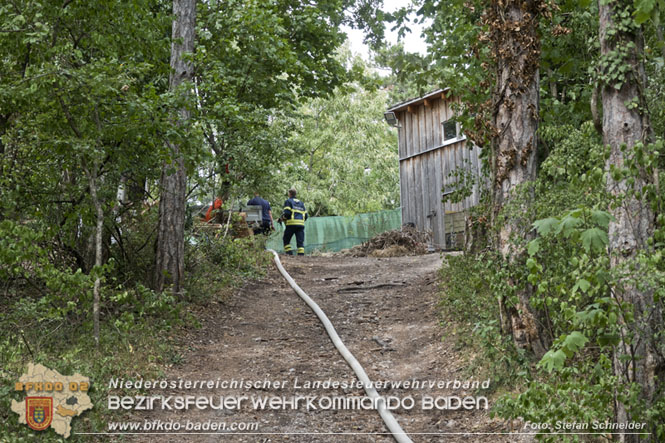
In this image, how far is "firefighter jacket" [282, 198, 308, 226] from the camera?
18609 millimetres

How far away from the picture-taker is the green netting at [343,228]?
1175 inches

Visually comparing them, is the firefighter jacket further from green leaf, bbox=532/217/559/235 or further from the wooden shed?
green leaf, bbox=532/217/559/235

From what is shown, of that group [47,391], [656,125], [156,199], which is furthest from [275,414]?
Result: [156,199]

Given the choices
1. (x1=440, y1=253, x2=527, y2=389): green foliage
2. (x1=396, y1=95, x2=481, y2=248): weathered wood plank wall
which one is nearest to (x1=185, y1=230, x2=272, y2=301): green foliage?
(x1=440, y1=253, x2=527, y2=389): green foliage

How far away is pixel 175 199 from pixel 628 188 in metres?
7.32

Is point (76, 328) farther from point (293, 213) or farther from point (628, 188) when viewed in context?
point (293, 213)

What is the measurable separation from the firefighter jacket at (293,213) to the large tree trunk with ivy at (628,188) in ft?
46.4

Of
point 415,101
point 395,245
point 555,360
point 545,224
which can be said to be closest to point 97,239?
point 545,224

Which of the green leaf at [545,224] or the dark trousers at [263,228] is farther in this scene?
the dark trousers at [263,228]

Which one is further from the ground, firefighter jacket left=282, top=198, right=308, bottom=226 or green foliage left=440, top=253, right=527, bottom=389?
firefighter jacket left=282, top=198, right=308, bottom=226

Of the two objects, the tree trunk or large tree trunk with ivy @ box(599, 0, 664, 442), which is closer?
large tree trunk with ivy @ box(599, 0, 664, 442)

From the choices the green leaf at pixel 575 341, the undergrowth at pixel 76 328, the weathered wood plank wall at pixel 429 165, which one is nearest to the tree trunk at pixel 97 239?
the undergrowth at pixel 76 328

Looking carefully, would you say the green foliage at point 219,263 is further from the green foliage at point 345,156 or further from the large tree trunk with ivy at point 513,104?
the green foliage at point 345,156

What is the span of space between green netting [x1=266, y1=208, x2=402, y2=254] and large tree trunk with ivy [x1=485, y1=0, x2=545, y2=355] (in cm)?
2245
